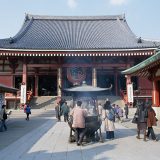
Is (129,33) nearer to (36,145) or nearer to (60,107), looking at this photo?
(60,107)

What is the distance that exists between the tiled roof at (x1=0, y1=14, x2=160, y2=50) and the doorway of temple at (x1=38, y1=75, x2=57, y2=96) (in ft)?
15.4

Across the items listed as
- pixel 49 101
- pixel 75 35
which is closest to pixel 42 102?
pixel 49 101

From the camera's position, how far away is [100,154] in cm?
813

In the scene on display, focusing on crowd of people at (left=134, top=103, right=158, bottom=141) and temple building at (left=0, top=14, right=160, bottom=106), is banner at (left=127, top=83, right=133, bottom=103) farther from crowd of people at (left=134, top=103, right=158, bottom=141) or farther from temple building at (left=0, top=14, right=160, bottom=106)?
crowd of people at (left=134, top=103, right=158, bottom=141)

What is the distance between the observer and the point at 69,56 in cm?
2878

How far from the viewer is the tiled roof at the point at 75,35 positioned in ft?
95.3

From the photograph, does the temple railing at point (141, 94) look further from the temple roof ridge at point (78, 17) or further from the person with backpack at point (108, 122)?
the person with backpack at point (108, 122)

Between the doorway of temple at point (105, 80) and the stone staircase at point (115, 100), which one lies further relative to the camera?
the doorway of temple at point (105, 80)

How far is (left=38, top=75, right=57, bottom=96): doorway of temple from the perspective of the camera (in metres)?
33.8

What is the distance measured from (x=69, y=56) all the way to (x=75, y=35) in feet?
23.3

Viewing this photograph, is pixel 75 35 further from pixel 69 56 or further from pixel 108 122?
pixel 108 122

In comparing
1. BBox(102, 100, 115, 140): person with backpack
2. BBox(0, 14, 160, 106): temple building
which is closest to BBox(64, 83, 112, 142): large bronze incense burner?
BBox(102, 100, 115, 140): person with backpack

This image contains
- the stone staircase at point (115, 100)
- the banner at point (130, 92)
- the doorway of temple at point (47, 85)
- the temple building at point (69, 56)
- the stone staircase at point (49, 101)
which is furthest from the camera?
the doorway of temple at point (47, 85)

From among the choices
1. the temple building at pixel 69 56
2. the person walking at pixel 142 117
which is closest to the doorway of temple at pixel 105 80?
the temple building at pixel 69 56
